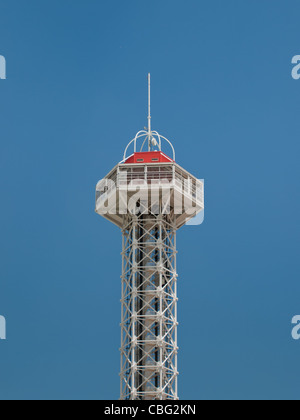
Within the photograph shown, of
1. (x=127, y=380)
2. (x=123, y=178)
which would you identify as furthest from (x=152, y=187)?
(x=127, y=380)

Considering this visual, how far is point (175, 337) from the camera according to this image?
8094cm

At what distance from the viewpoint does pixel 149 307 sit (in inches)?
3189

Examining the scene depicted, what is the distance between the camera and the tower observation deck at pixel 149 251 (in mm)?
79500

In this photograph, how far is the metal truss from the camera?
7919cm

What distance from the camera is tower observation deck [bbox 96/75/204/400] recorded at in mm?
79500

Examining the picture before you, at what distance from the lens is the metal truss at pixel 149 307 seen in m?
79.2

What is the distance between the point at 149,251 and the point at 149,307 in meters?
5.01

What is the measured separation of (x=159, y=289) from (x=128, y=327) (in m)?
4.25

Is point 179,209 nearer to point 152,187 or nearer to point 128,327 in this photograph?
point 152,187
